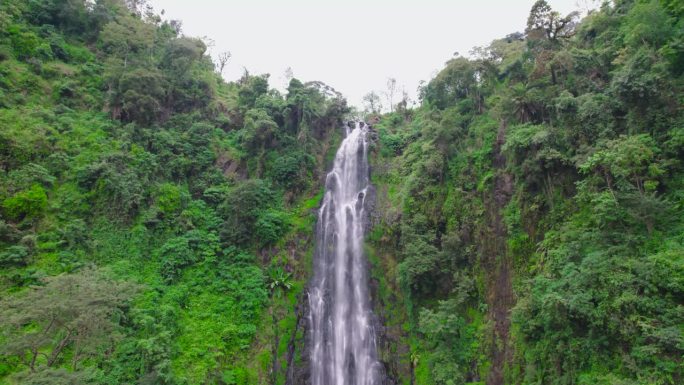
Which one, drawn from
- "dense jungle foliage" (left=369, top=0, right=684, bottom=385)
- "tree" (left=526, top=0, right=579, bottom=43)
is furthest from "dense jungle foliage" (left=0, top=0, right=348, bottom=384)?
"tree" (left=526, top=0, right=579, bottom=43)

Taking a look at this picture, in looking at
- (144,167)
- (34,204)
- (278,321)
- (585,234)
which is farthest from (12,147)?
(585,234)

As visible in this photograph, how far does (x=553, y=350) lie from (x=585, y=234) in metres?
4.18

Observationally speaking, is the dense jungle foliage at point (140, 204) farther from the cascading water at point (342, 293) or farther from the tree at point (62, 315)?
the cascading water at point (342, 293)

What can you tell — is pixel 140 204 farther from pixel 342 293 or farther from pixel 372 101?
pixel 372 101

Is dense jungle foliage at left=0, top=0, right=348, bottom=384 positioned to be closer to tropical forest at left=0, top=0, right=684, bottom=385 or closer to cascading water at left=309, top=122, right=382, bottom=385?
tropical forest at left=0, top=0, right=684, bottom=385

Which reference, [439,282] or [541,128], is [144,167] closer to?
[439,282]

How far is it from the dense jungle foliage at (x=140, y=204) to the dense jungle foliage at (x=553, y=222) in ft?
24.9

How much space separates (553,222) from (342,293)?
488 inches

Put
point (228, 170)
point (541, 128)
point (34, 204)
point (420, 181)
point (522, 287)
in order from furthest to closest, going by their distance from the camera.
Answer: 1. point (228, 170)
2. point (420, 181)
3. point (34, 204)
4. point (541, 128)
5. point (522, 287)

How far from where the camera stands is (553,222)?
50.2 feet

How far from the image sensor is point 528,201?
16766 millimetres

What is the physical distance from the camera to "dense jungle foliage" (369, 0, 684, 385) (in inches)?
426

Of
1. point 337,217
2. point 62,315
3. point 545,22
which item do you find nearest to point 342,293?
point 337,217

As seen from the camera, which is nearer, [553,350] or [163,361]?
[553,350]
